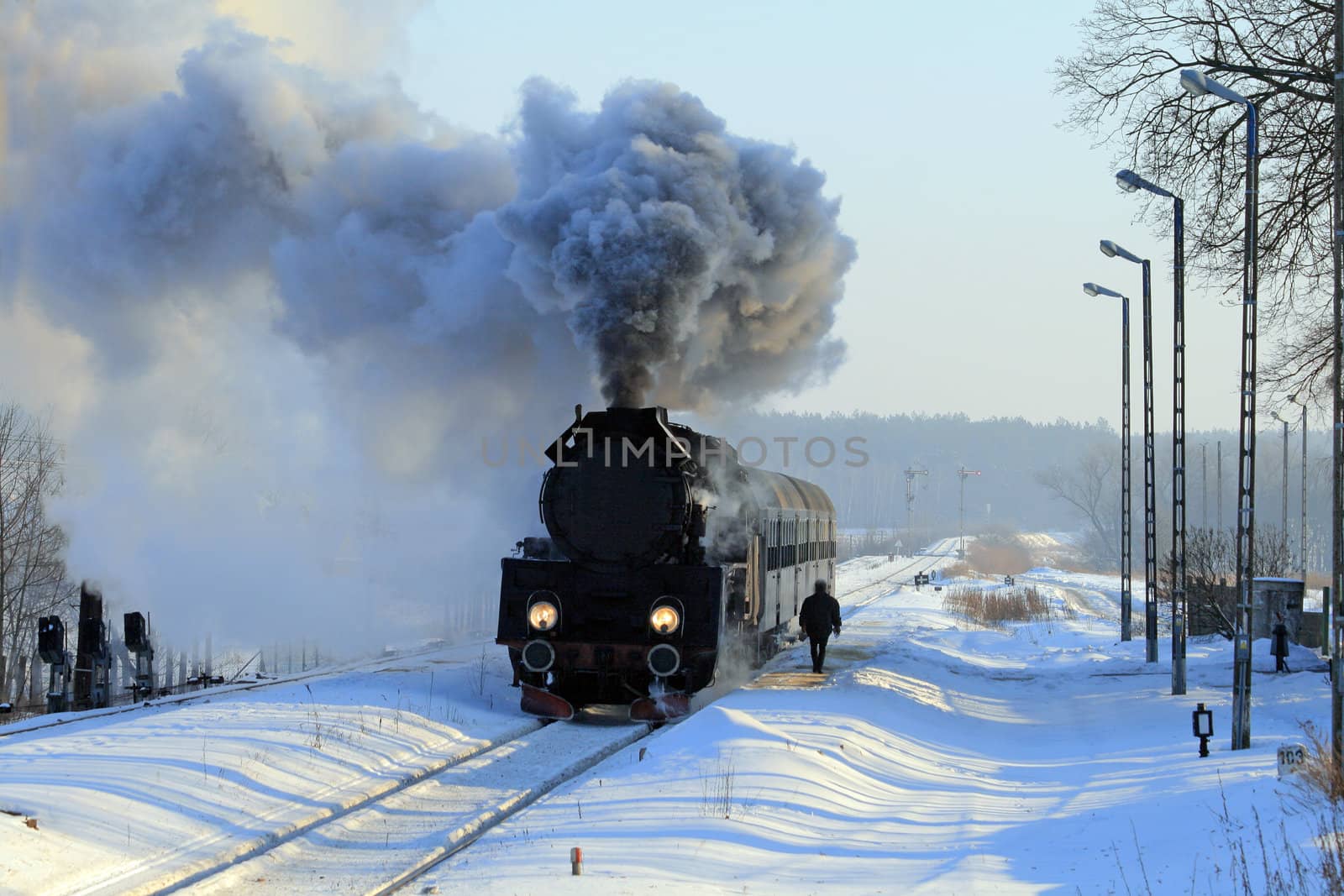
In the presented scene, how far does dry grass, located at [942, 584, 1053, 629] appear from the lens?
36844 millimetres

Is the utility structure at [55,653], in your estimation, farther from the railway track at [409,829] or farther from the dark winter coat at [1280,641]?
the dark winter coat at [1280,641]

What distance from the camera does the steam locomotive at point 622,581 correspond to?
13.5 metres

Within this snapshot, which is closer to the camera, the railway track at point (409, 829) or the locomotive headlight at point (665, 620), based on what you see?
the railway track at point (409, 829)

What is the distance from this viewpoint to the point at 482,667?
17156 millimetres

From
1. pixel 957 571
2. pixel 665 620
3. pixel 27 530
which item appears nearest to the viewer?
pixel 665 620

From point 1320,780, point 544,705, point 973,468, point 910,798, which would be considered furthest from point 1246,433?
point 973,468

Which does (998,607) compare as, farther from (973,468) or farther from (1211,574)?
(973,468)

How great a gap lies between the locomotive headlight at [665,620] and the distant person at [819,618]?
4.55 m

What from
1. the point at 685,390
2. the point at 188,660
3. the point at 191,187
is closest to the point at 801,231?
the point at 685,390

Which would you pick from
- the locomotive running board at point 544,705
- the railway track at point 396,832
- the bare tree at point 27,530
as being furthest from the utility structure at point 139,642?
the bare tree at point 27,530

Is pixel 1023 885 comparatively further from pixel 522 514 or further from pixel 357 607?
pixel 357 607

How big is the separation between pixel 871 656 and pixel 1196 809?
12.9 metres

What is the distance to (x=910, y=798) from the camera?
33.7 ft

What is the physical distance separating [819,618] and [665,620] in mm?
4768
